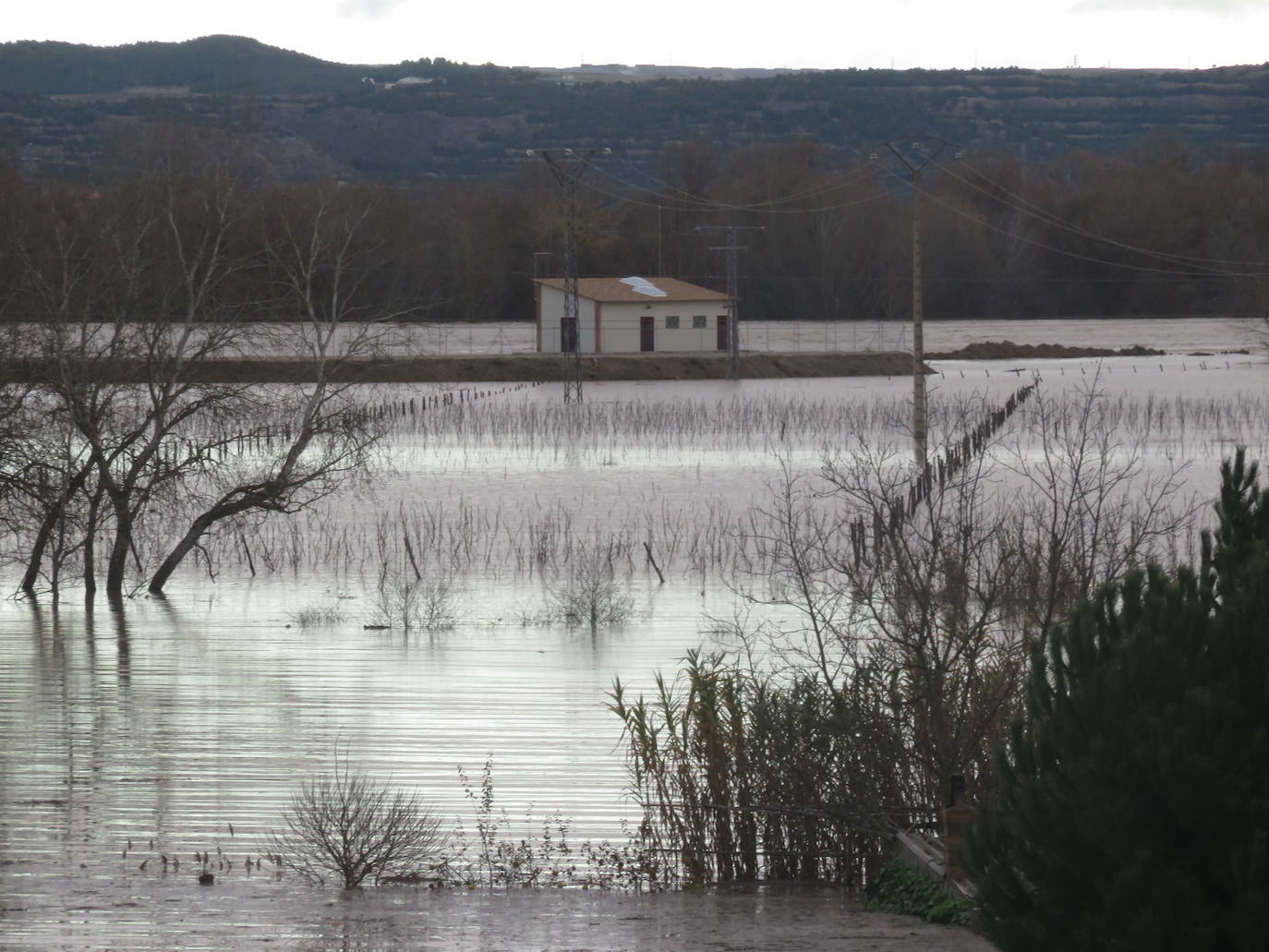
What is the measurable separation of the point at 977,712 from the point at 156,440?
15490 mm

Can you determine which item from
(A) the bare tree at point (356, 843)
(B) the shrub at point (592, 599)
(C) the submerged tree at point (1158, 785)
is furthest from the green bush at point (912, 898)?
(B) the shrub at point (592, 599)

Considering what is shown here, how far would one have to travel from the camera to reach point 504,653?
61.2ft

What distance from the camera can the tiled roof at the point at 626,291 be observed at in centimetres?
8294

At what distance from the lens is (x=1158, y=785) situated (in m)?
4.74

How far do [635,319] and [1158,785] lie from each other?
7930cm

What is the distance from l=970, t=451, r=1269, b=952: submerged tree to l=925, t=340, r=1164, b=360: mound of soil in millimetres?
85247

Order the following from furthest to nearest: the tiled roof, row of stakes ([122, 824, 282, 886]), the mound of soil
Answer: the mound of soil < the tiled roof < row of stakes ([122, 824, 282, 886])

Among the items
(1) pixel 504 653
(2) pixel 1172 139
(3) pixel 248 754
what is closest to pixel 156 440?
(1) pixel 504 653

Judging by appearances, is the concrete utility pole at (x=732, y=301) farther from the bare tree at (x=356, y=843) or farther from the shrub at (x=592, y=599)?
the bare tree at (x=356, y=843)

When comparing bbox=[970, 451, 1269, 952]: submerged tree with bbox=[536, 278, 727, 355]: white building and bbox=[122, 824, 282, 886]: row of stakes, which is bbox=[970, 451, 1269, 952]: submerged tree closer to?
bbox=[122, 824, 282, 886]: row of stakes

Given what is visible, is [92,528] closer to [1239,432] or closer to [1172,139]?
[1239,432]

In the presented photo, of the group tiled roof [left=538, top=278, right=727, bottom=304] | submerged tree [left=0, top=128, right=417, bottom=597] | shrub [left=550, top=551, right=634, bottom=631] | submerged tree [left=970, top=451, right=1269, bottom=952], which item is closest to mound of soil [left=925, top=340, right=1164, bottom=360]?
tiled roof [left=538, top=278, right=727, bottom=304]

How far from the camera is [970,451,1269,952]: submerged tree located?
466cm

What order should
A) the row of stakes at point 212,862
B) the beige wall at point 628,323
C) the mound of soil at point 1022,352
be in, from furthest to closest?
1. the mound of soil at point 1022,352
2. the beige wall at point 628,323
3. the row of stakes at point 212,862
